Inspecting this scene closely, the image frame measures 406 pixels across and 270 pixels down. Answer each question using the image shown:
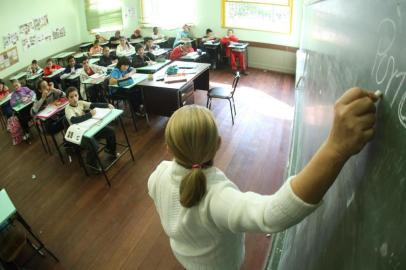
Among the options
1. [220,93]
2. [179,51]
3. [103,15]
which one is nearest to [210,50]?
[179,51]

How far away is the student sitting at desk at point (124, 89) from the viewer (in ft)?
17.3

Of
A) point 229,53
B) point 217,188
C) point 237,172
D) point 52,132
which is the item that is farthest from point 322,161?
point 229,53

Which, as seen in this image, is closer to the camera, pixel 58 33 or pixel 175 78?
pixel 175 78

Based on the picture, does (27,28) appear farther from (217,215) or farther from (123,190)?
(217,215)

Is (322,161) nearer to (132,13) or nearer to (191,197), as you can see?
(191,197)

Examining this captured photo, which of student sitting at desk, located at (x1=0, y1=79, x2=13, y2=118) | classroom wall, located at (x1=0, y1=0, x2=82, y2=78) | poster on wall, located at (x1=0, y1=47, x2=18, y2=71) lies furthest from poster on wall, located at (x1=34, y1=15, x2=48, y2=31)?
student sitting at desk, located at (x1=0, y1=79, x2=13, y2=118)

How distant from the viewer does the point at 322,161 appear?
61 cm

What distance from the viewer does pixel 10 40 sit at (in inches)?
280

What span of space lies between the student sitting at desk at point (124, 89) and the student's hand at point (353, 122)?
16.2ft

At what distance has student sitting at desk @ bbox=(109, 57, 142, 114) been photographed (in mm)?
5266

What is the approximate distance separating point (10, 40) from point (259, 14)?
20.0 ft

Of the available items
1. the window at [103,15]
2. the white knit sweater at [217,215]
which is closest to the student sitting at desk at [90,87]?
the window at [103,15]

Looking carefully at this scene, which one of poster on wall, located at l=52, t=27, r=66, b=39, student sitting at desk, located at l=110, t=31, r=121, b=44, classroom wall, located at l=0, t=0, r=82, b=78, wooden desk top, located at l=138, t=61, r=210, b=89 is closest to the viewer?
wooden desk top, located at l=138, t=61, r=210, b=89

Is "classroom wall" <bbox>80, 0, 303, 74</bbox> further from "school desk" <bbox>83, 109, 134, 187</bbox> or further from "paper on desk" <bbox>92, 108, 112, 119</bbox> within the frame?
"paper on desk" <bbox>92, 108, 112, 119</bbox>
